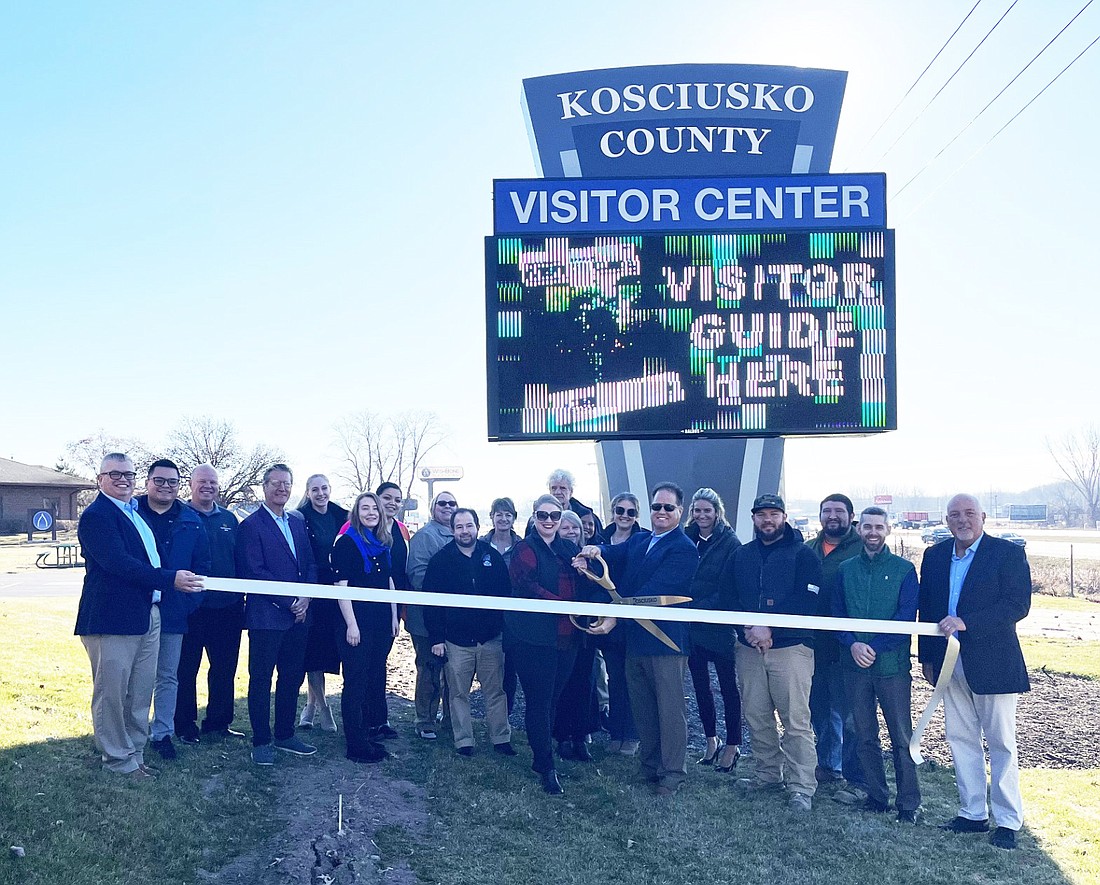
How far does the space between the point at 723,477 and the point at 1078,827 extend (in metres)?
6.37

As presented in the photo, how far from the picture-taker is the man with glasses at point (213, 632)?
6301 millimetres

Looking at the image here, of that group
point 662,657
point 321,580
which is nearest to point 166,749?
point 321,580

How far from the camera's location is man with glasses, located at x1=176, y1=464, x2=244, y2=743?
630cm

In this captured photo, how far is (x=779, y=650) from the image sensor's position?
5867mm

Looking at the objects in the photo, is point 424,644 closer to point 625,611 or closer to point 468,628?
point 468,628

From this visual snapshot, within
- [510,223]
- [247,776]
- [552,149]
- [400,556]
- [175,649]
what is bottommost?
[247,776]

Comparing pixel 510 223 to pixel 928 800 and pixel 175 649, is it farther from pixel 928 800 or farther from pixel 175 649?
pixel 928 800

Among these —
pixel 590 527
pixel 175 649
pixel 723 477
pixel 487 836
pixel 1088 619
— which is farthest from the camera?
pixel 1088 619

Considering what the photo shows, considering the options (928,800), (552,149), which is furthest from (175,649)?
(552,149)

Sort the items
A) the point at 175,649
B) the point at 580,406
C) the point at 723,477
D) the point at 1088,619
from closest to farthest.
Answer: the point at 175,649
the point at 580,406
the point at 723,477
the point at 1088,619

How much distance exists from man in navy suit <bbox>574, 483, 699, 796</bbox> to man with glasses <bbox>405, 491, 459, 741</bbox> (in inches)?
67.0

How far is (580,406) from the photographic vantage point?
8.14 metres

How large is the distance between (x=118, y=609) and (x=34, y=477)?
58.8 m

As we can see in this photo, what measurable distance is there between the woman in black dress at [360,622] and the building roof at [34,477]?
5554cm
